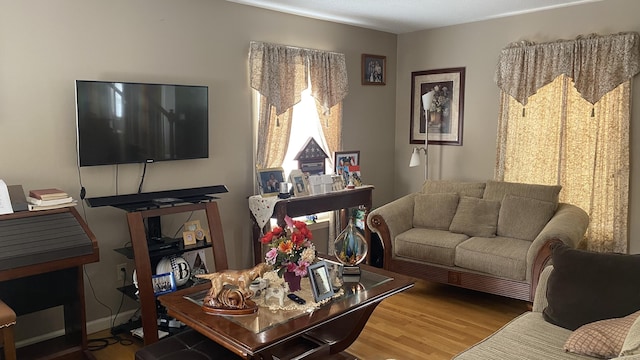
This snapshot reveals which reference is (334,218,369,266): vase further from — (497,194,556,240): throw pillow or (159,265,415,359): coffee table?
(497,194,556,240): throw pillow

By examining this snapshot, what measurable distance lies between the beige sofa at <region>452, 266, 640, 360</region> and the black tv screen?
251 cm

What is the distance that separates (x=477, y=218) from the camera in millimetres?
4422

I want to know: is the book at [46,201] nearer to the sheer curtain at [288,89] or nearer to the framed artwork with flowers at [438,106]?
the sheer curtain at [288,89]

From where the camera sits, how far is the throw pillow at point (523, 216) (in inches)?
163

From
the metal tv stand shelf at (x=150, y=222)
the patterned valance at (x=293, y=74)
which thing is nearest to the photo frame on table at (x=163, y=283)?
the metal tv stand shelf at (x=150, y=222)

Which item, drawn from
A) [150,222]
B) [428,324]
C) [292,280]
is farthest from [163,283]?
[428,324]

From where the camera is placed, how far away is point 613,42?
421 centimetres

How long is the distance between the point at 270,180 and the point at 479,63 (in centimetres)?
242

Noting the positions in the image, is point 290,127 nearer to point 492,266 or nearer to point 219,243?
point 219,243

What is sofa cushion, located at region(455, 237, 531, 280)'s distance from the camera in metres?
3.80

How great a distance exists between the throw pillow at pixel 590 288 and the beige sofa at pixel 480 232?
1.20m

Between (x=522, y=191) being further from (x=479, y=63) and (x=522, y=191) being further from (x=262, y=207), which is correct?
(x=262, y=207)

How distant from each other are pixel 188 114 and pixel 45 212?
1271 mm

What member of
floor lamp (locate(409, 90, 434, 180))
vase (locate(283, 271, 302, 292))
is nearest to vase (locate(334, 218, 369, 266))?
vase (locate(283, 271, 302, 292))
